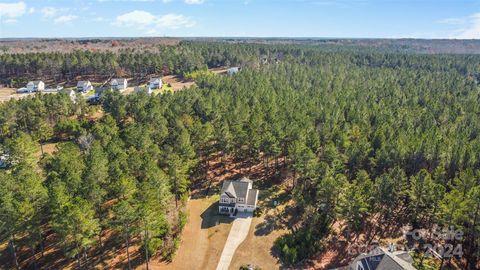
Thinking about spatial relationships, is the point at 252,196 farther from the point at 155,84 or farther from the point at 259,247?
the point at 155,84

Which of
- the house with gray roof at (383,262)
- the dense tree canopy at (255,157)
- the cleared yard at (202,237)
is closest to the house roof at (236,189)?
the cleared yard at (202,237)

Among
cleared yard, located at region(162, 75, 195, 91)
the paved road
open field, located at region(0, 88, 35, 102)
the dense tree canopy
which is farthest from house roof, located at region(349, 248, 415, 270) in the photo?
open field, located at region(0, 88, 35, 102)

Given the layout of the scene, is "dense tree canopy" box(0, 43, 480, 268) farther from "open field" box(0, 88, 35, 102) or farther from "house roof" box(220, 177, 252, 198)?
"open field" box(0, 88, 35, 102)

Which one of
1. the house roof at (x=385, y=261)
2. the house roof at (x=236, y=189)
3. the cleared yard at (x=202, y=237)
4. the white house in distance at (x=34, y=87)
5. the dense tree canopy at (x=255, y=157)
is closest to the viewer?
the house roof at (x=385, y=261)

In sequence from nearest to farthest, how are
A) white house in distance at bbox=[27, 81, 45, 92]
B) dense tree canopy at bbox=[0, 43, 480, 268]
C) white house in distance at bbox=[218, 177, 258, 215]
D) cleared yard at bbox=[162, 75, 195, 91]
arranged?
dense tree canopy at bbox=[0, 43, 480, 268] → white house in distance at bbox=[218, 177, 258, 215] → white house in distance at bbox=[27, 81, 45, 92] → cleared yard at bbox=[162, 75, 195, 91]

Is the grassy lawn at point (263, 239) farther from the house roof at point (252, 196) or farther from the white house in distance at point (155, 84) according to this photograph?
the white house in distance at point (155, 84)

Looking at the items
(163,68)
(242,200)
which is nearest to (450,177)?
(242,200)
